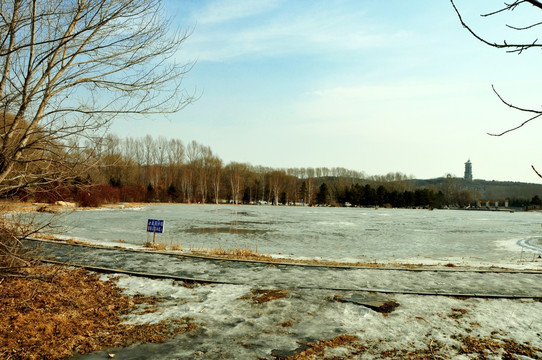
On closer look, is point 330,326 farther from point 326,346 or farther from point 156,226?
point 156,226

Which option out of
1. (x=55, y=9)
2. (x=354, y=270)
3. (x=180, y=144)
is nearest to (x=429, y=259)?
(x=354, y=270)

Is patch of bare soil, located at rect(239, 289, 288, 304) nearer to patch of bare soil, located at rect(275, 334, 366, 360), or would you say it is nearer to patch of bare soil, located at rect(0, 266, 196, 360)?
patch of bare soil, located at rect(0, 266, 196, 360)

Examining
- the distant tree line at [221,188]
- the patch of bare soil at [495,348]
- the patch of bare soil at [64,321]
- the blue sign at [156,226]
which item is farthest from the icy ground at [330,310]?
the distant tree line at [221,188]

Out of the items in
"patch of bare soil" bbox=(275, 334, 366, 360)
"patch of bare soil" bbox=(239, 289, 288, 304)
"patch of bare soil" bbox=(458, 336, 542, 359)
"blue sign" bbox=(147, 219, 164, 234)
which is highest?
"blue sign" bbox=(147, 219, 164, 234)

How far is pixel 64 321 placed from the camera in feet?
16.0

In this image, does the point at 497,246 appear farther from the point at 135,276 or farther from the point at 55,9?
the point at 55,9

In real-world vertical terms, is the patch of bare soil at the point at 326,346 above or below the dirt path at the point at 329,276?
below

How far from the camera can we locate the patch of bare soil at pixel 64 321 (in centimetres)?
418

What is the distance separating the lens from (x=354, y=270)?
880 centimetres

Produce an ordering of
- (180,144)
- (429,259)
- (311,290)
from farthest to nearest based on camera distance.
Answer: (180,144) → (429,259) → (311,290)

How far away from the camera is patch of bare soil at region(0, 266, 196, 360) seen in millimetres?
4184

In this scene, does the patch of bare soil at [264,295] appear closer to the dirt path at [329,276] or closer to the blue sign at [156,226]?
the dirt path at [329,276]

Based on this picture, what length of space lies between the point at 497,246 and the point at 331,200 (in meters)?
76.9

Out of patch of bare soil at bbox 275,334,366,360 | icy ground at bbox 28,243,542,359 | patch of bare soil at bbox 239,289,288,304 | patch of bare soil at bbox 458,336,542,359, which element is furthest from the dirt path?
patch of bare soil at bbox 275,334,366,360
